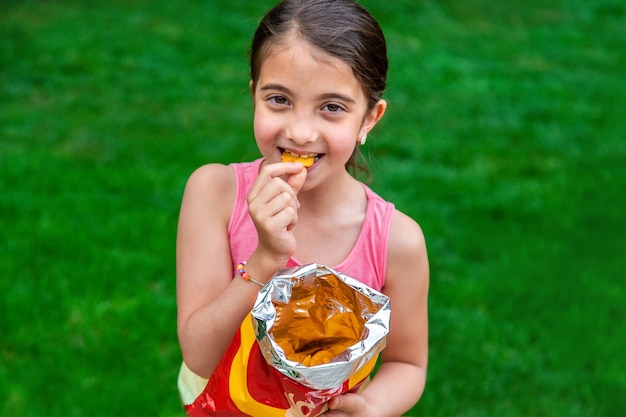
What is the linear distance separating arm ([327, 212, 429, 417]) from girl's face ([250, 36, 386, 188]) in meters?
0.35

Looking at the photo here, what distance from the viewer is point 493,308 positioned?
187 inches

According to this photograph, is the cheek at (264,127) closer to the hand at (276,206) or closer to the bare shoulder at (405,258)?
the hand at (276,206)

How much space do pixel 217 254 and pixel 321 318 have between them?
17.9 inches

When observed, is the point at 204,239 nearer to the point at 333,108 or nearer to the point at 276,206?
the point at 276,206

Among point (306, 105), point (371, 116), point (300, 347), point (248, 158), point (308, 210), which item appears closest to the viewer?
point (300, 347)

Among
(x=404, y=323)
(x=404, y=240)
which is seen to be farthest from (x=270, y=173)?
(x=404, y=323)

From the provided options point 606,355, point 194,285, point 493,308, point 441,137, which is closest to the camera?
point 194,285

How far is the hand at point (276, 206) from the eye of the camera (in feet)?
6.42

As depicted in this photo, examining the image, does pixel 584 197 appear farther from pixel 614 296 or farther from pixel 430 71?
pixel 430 71

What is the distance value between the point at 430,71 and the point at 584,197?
9.32 ft

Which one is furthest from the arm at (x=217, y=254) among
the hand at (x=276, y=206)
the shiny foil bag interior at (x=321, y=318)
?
the shiny foil bag interior at (x=321, y=318)

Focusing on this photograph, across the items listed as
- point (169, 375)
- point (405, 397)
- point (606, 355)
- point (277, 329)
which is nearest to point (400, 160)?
point (606, 355)

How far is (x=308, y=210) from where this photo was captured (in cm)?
240

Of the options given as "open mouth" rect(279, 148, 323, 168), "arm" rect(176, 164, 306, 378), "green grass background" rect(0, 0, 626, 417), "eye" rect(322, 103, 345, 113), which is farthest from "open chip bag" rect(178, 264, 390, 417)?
"green grass background" rect(0, 0, 626, 417)
